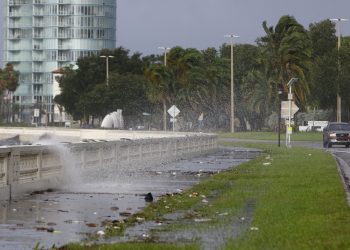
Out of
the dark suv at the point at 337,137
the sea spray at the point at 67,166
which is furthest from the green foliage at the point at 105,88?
the sea spray at the point at 67,166

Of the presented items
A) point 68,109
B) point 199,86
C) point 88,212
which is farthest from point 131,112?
point 88,212

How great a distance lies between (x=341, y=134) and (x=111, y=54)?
90620 millimetres

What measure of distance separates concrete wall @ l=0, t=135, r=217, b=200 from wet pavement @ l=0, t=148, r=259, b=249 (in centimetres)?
37

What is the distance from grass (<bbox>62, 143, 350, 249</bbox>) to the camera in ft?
38.4

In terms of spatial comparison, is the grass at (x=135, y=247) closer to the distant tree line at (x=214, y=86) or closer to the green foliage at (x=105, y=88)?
the distant tree line at (x=214, y=86)

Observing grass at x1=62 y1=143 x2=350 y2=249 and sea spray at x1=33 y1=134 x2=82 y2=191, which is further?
sea spray at x1=33 y1=134 x2=82 y2=191

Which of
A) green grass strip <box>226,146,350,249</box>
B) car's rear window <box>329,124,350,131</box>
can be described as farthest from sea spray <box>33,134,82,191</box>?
car's rear window <box>329,124,350,131</box>

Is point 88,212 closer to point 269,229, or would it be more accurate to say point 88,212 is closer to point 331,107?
point 269,229

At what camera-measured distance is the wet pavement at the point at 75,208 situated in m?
12.7

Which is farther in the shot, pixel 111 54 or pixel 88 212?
pixel 111 54

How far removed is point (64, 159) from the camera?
920 inches

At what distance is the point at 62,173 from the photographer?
75.7 feet

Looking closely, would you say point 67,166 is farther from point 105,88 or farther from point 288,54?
point 105,88

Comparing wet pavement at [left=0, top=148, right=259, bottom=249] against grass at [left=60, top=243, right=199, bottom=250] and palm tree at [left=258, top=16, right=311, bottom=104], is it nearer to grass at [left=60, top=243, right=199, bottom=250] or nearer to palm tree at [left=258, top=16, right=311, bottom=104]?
grass at [left=60, top=243, right=199, bottom=250]
